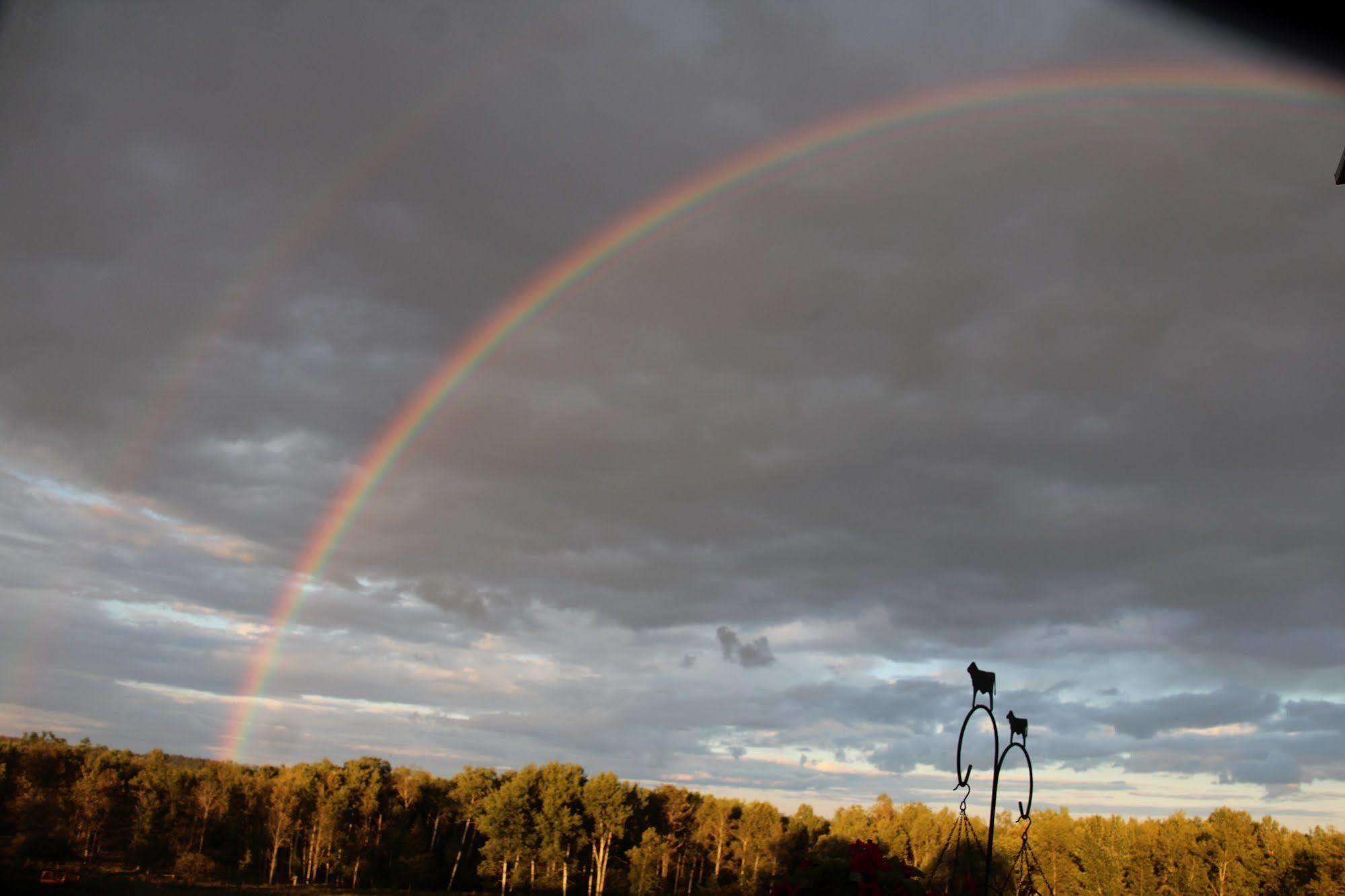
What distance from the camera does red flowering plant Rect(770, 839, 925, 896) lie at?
5477 millimetres

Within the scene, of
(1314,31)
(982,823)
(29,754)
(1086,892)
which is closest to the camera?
(1314,31)

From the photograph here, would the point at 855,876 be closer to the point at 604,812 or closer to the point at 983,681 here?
the point at 983,681

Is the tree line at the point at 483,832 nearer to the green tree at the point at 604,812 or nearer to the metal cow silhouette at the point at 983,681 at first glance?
the green tree at the point at 604,812

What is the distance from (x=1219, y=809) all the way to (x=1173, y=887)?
21.0 ft

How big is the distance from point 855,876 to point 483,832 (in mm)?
87151

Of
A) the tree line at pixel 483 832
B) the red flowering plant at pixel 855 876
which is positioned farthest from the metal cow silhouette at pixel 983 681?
the tree line at pixel 483 832

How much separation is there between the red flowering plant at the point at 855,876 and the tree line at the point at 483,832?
2393 inches

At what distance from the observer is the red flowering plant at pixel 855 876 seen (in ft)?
18.0

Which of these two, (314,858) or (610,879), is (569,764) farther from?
(314,858)

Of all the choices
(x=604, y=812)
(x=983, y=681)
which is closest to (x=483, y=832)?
(x=604, y=812)

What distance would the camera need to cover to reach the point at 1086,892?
197 ft

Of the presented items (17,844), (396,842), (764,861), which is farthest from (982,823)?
(17,844)

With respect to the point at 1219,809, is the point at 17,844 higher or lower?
lower

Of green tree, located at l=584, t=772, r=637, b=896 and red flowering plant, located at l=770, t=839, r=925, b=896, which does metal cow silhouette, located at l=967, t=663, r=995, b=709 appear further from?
green tree, located at l=584, t=772, r=637, b=896
